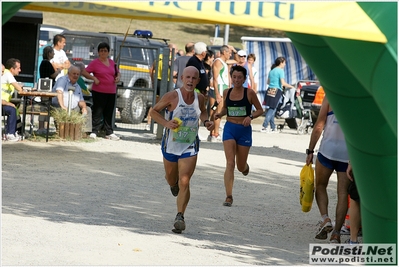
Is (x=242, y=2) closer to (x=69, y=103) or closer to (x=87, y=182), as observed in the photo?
(x=87, y=182)

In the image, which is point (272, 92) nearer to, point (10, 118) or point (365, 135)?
point (10, 118)

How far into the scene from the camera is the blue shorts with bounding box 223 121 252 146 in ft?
33.0

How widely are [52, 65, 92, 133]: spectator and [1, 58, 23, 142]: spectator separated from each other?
32.7 inches

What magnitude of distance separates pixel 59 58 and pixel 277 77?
18.7ft

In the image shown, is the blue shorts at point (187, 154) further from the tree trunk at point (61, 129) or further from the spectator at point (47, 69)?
the spectator at point (47, 69)

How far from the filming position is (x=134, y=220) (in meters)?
8.99

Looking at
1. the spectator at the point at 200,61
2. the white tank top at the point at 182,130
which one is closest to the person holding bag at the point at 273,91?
the spectator at the point at 200,61

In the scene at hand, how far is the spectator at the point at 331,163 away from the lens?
8211 mm

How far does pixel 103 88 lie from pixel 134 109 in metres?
2.81

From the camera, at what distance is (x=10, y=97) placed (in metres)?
15.0

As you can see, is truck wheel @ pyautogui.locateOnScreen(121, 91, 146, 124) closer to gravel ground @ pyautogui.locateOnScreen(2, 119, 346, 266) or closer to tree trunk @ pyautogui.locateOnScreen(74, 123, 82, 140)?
tree trunk @ pyautogui.locateOnScreen(74, 123, 82, 140)

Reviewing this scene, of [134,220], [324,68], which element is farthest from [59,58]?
[324,68]

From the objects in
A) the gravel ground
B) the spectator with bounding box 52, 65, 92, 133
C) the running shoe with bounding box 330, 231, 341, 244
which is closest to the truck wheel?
the spectator with bounding box 52, 65, 92, 133

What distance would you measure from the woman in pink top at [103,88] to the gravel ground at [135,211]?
1.18 m
